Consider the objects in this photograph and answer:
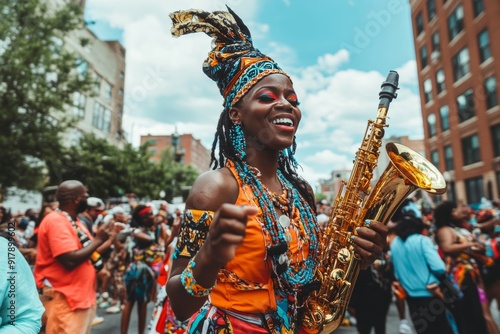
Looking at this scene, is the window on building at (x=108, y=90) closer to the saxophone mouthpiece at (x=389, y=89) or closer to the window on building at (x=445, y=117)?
the window on building at (x=445, y=117)

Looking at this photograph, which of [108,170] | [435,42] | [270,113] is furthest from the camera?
[435,42]

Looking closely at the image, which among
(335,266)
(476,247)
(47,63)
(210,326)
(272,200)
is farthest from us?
(47,63)

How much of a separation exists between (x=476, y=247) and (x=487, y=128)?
20374 mm

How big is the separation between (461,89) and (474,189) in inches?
272

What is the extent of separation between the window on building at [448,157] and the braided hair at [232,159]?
1118 inches

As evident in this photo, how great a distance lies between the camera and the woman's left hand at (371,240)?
6.26 feet

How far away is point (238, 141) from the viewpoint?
2.04 m

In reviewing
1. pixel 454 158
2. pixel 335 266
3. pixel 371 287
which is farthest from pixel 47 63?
pixel 454 158

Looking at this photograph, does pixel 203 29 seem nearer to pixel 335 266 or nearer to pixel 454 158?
pixel 335 266

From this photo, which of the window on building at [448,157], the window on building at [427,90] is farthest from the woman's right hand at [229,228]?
the window on building at [427,90]

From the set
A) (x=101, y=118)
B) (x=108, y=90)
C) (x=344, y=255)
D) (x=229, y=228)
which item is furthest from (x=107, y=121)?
(x=229, y=228)

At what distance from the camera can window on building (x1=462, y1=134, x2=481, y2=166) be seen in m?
23.5

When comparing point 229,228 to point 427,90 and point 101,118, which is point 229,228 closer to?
point 427,90

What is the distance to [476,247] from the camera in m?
5.45
